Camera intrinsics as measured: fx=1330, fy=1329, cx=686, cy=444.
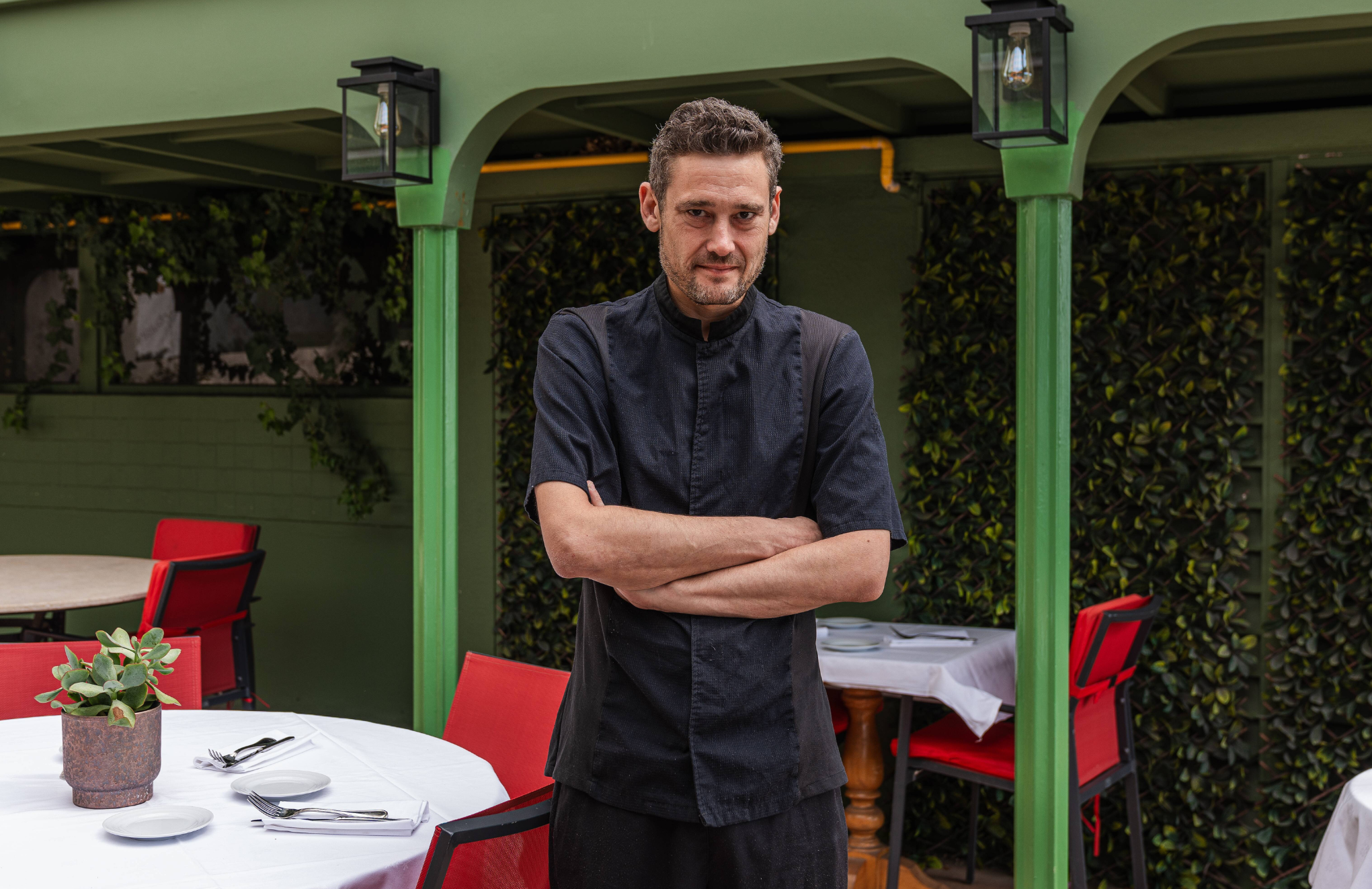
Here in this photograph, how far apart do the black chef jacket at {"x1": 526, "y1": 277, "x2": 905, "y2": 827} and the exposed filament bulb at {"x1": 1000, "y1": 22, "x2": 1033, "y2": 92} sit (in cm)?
148

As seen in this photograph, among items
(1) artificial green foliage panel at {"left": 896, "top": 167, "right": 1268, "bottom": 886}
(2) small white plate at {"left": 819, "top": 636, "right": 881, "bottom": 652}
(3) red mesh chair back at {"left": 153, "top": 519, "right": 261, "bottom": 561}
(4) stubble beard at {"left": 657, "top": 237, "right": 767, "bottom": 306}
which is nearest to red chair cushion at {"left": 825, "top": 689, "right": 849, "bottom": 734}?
(2) small white plate at {"left": 819, "top": 636, "right": 881, "bottom": 652}

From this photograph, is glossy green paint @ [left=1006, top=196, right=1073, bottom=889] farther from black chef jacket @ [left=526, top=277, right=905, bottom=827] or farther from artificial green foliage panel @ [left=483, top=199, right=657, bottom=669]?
artificial green foliage panel @ [left=483, top=199, right=657, bottom=669]

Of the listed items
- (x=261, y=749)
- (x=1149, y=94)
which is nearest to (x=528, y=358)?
(x=1149, y=94)

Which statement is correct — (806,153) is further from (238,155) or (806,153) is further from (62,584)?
(62,584)

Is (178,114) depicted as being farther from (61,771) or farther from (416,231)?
(61,771)

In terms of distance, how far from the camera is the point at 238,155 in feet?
18.7

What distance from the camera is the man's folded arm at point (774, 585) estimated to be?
1743 mm

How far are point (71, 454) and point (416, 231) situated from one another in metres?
4.22

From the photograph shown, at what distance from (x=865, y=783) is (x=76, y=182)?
4.76 meters

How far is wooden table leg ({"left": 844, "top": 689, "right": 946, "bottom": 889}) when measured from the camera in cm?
462

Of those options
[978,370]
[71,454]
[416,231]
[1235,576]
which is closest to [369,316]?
[71,454]

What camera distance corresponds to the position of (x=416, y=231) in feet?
13.2

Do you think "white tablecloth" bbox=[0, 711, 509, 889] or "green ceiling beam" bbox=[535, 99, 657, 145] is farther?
"green ceiling beam" bbox=[535, 99, 657, 145]

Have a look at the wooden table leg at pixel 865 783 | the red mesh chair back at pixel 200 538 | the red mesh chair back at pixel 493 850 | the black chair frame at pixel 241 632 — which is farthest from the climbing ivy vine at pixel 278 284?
the red mesh chair back at pixel 493 850
